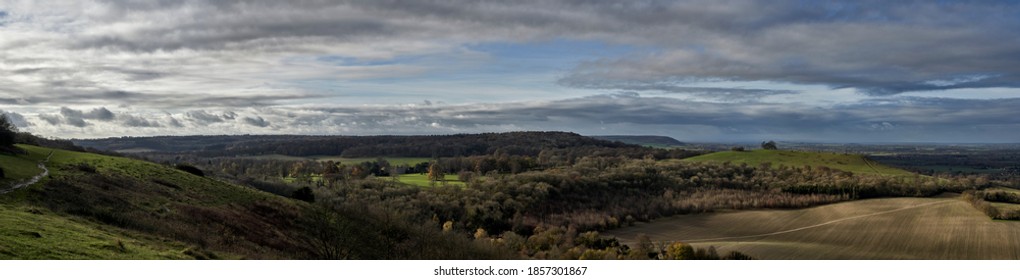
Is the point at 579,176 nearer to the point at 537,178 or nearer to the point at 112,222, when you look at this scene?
the point at 537,178

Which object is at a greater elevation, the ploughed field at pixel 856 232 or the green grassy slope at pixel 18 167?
the green grassy slope at pixel 18 167

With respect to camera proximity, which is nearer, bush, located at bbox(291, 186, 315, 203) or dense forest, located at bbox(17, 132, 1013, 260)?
dense forest, located at bbox(17, 132, 1013, 260)

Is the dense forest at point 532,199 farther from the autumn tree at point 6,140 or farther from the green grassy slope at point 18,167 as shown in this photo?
the autumn tree at point 6,140

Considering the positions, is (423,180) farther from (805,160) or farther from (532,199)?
(805,160)

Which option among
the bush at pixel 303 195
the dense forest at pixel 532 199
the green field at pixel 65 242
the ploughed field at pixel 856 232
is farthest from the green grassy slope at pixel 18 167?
the ploughed field at pixel 856 232

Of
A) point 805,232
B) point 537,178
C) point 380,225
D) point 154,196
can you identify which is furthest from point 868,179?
point 154,196

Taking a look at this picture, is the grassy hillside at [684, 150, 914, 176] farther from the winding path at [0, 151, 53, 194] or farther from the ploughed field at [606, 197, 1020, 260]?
the winding path at [0, 151, 53, 194]

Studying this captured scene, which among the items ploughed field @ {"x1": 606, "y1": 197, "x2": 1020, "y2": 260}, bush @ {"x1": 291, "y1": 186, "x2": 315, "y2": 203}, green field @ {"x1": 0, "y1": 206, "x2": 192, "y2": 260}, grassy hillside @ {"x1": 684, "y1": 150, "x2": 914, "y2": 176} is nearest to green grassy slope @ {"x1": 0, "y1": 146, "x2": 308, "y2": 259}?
green field @ {"x1": 0, "y1": 206, "x2": 192, "y2": 260}
